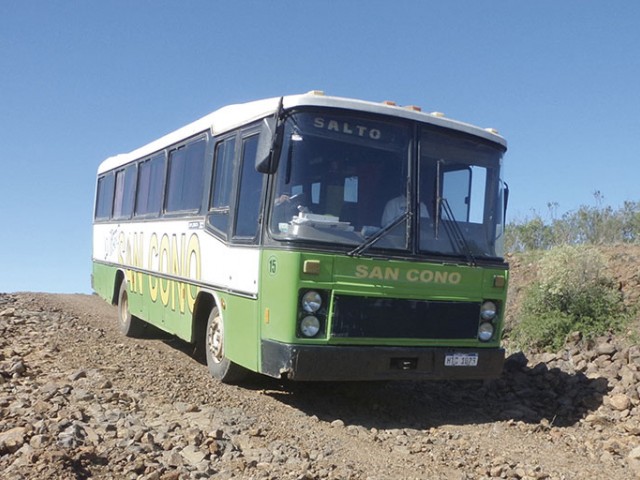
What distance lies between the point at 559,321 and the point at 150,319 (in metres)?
6.25

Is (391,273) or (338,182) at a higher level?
(338,182)

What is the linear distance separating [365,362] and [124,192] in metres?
8.25

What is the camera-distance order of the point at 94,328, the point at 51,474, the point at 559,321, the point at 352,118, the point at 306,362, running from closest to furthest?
the point at 51,474 → the point at 306,362 → the point at 352,118 → the point at 559,321 → the point at 94,328

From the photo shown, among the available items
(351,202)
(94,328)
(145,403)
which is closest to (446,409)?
(351,202)

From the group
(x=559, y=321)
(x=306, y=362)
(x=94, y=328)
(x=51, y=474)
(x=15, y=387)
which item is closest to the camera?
(x=51, y=474)

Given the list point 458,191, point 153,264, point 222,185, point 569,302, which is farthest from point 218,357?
point 569,302

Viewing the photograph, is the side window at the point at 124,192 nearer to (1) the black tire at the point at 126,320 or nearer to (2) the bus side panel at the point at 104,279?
(2) the bus side panel at the point at 104,279

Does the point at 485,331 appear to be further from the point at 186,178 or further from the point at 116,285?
the point at 116,285

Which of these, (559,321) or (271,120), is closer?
(271,120)

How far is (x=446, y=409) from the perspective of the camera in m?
8.14

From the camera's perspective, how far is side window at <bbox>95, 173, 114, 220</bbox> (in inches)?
596

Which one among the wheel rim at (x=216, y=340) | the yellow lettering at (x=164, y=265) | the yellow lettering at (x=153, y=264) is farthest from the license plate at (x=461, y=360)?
the yellow lettering at (x=153, y=264)

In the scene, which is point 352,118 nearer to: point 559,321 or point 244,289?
Result: point 244,289

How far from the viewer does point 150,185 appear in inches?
472
